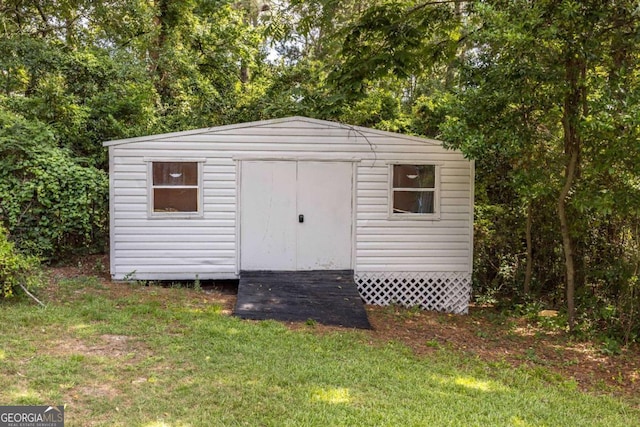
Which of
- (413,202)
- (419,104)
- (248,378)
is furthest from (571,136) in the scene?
(419,104)

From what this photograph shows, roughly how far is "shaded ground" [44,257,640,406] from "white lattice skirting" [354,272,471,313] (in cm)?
26

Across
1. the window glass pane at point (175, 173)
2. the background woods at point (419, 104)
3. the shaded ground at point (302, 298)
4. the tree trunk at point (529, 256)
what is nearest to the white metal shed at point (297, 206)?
the window glass pane at point (175, 173)

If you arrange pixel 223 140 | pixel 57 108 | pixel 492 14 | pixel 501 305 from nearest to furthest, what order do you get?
1. pixel 492 14
2. pixel 223 140
3. pixel 501 305
4. pixel 57 108

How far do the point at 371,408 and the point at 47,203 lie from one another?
6606 mm

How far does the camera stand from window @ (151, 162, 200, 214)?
7.23 metres

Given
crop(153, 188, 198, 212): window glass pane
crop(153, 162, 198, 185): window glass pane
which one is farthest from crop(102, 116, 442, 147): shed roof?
crop(153, 188, 198, 212): window glass pane

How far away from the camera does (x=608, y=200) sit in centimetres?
525

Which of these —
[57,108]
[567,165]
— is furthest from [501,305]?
[57,108]

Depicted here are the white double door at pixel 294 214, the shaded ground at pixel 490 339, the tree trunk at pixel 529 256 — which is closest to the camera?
the shaded ground at pixel 490 339

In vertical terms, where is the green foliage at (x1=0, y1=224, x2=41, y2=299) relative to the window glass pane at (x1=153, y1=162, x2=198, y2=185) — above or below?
below

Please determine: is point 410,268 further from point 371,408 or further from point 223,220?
point 371,408

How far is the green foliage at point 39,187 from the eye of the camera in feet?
24.7

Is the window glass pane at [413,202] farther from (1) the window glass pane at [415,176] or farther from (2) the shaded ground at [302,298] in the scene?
(2) the shaded ground at [302,298]

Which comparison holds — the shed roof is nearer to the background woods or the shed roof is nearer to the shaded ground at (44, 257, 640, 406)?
the background woods
